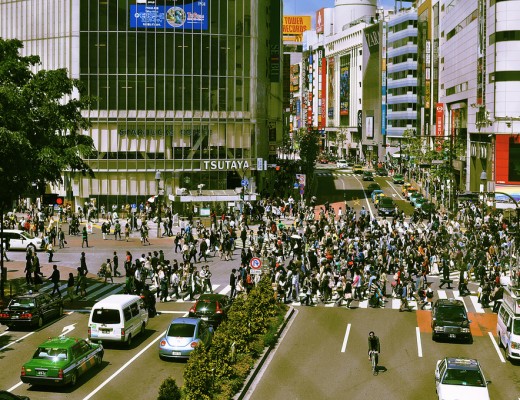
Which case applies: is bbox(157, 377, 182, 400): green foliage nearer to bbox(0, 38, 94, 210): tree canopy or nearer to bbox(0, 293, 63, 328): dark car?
bbox(0, 293, 63, 328): dark car

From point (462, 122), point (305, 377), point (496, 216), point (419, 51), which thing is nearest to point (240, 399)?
point (305, 377)

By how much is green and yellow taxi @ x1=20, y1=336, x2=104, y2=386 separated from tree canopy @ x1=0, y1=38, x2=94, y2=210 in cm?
1184

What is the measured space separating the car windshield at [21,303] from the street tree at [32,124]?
5630 mm

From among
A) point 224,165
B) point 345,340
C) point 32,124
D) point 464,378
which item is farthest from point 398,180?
point 464,378

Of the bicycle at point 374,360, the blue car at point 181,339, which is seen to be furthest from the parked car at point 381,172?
the bicycle at point 374,360

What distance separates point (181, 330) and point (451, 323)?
10.9 metres

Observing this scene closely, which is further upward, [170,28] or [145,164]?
[170,28]

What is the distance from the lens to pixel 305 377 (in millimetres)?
27391

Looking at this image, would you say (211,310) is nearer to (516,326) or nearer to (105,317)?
(105,317)

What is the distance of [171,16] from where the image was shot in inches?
3201

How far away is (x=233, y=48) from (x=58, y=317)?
52.0 m

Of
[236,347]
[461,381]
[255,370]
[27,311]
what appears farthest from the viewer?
[27,311]

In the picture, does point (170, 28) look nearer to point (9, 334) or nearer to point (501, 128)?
point (501, 128)

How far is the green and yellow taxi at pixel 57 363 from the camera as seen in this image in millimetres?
24938
